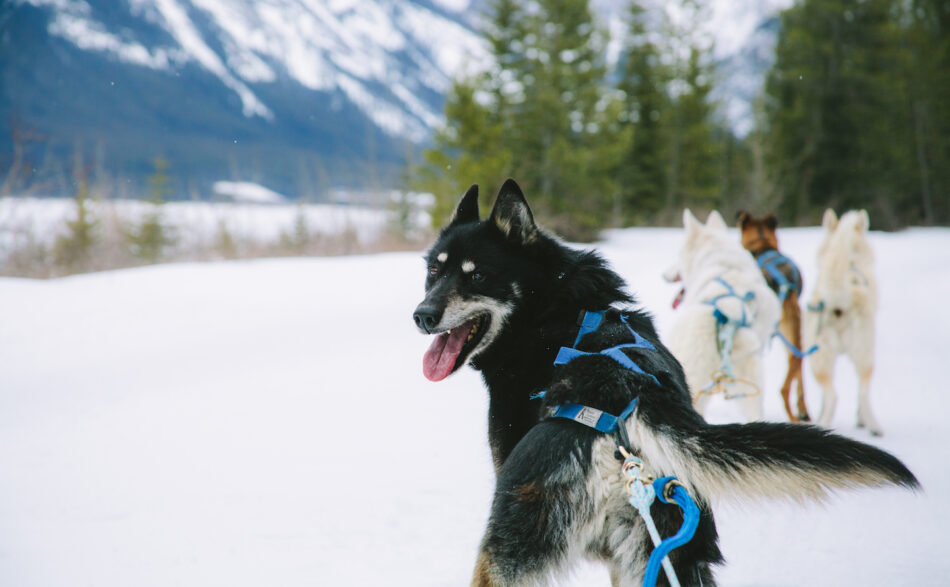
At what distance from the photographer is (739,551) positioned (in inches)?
112

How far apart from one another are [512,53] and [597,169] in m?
5.69

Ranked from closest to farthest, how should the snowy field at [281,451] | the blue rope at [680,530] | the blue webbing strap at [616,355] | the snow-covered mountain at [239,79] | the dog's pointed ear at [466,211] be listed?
the blue rope at [680,530], the blue webbing strap at [616,355], the dog's pointed ear at [466,211], the snowy field at [281,451], the snow-covered mountain at [239,79]

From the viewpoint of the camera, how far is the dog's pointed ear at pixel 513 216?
2121 mm

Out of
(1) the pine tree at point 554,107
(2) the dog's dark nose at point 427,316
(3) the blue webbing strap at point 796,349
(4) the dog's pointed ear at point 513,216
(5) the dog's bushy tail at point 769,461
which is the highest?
(1) the pine tree at point 554,107

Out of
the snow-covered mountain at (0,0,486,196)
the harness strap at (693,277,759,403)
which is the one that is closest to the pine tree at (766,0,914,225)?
the harness strap at (693,277,759,403)

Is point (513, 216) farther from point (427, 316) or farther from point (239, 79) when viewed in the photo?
point (239, 79)

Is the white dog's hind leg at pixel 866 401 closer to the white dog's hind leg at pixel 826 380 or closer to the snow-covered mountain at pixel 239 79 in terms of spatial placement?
Result: the white dog's hind leg at pixel 826 380

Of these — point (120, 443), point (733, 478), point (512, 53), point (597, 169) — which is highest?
point (512, 53)

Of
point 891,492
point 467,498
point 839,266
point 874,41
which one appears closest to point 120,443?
point 467,498

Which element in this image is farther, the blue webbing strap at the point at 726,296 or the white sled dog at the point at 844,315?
the white sled dog at the point at 844,315

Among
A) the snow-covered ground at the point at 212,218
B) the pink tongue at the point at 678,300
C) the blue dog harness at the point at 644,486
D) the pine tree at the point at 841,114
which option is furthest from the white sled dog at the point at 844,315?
the pine tree at the point at 841,114

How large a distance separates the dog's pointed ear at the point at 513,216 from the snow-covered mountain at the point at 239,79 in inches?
1241

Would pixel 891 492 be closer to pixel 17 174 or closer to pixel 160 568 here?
pixel 160 568

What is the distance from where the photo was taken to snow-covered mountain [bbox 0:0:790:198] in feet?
190
